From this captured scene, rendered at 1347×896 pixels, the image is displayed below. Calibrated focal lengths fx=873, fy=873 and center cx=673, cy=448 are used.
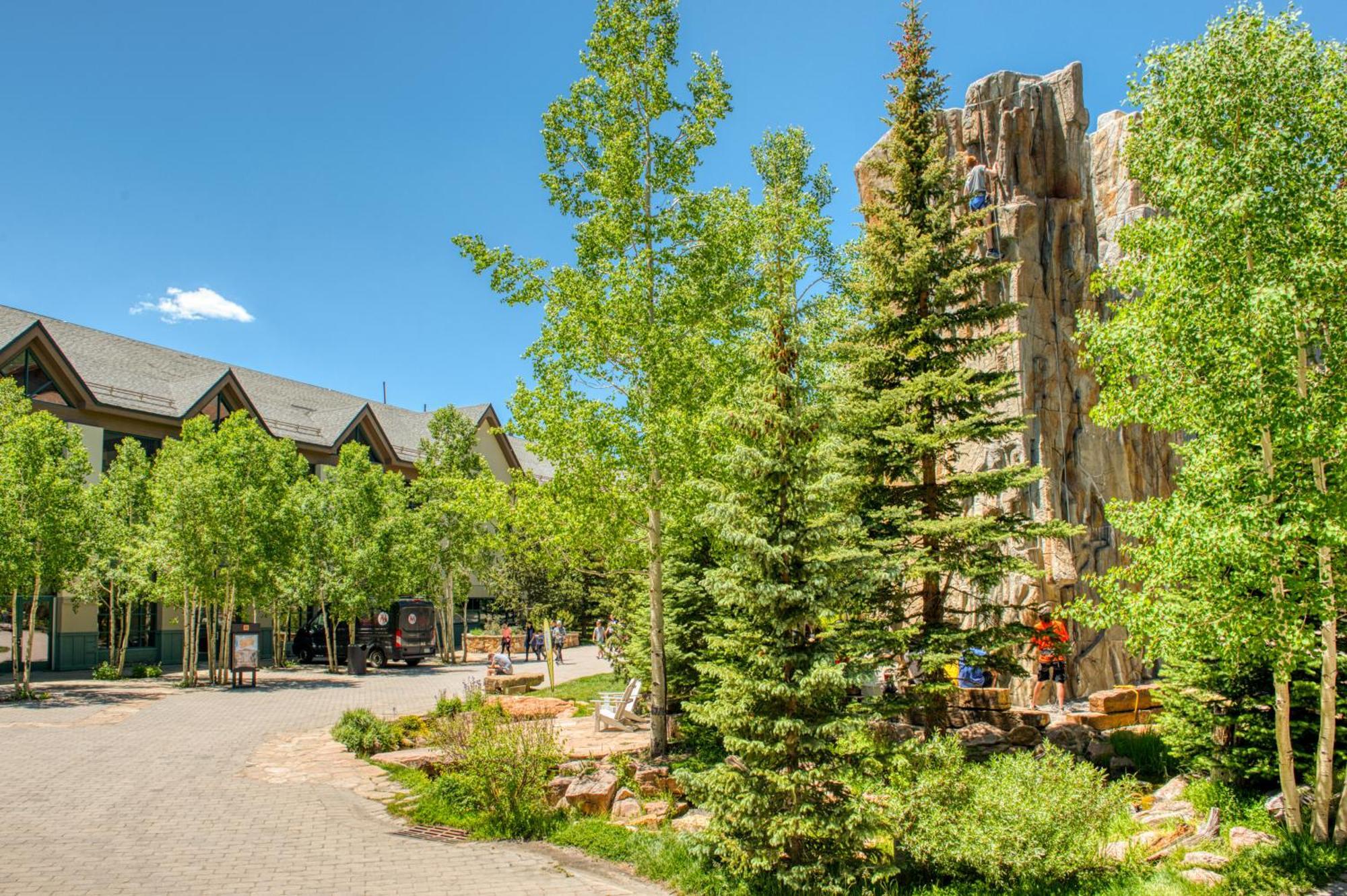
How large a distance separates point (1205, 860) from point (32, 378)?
35299 millimetres

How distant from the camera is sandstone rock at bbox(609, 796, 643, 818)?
10.0 meters

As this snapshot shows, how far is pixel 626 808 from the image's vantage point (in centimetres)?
1011

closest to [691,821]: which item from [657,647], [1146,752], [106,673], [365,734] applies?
[657,647]

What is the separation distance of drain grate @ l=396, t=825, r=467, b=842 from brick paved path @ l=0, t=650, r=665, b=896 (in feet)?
0.61

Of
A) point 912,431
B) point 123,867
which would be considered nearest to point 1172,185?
point 912,431

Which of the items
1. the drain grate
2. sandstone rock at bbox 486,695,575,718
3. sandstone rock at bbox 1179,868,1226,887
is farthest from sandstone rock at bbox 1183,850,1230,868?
sandstone rock at bbox 486,695,575,718

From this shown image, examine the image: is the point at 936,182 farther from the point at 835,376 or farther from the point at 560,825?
the point at 560,825

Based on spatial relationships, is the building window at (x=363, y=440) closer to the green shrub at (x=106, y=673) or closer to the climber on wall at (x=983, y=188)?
the green shrub at (x=106, y=673)

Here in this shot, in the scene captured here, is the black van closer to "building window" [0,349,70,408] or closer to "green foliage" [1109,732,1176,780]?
"building window" [0,349,70,408]

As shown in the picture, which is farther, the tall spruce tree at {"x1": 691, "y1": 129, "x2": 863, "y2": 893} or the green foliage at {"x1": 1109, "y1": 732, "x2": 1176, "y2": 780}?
the green foliage at {"x1": 1109, "y1": 732, "x2": 1176, "y2": 780}

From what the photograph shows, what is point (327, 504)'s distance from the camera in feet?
101

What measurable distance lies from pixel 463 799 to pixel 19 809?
5.10m

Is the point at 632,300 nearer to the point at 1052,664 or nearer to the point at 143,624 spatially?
the point at 1052,664

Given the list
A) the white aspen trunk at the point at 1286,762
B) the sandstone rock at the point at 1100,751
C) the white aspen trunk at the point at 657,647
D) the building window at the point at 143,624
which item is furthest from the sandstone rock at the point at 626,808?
the building window at the point at 143,624
